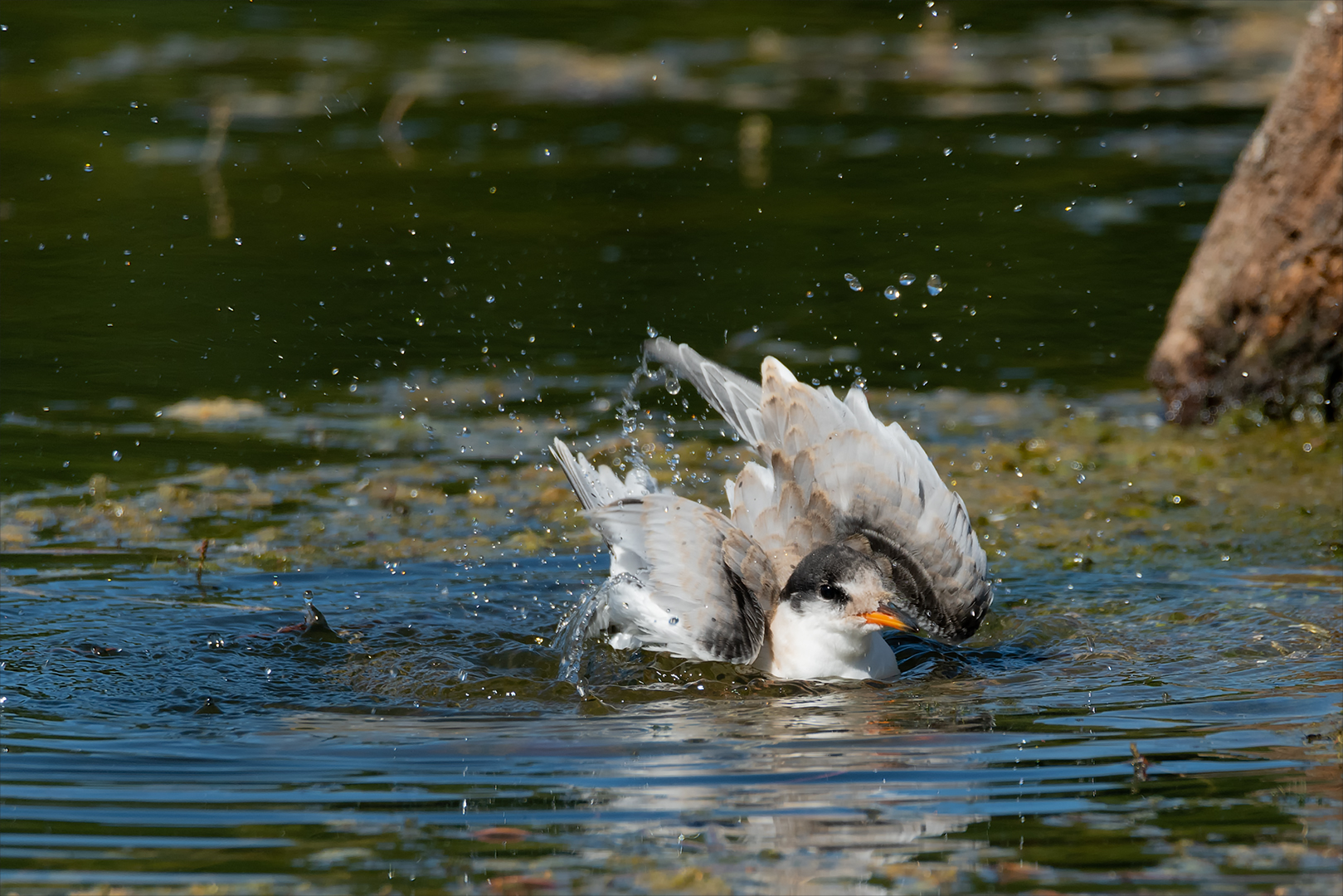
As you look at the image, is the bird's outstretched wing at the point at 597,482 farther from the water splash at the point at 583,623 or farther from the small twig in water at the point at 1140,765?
the small twig in water at the point at 1140,765

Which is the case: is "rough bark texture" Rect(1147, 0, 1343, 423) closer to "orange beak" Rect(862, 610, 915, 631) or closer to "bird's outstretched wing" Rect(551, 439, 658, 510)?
"bird's outstretched wing" Rect(551, 439, 658, 510)

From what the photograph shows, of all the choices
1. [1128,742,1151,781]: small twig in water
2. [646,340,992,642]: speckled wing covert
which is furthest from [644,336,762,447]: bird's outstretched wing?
[1128,742,1151,781]: small twig in water

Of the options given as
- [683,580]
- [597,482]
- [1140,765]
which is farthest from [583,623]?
[1140,765]

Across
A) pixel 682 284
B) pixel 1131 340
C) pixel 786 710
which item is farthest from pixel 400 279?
pixel 786 710

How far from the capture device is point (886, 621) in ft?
17.8

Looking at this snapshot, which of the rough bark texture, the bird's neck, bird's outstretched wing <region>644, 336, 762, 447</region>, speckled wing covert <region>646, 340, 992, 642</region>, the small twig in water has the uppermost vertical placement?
the rough bark texture

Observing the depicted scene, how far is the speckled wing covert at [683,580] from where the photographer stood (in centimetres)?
562

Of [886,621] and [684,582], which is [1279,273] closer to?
[886,621]

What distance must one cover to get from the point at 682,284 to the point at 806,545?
16.2 feet

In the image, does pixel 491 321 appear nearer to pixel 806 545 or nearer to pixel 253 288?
pixel 253 288

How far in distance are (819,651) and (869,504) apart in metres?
0.58

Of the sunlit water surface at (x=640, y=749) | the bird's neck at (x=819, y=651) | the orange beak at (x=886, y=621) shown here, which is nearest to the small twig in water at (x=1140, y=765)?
the sunlit water surface at (x=640, y=749)

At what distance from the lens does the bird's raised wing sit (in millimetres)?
5617

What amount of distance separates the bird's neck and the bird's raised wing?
3.3 inches
